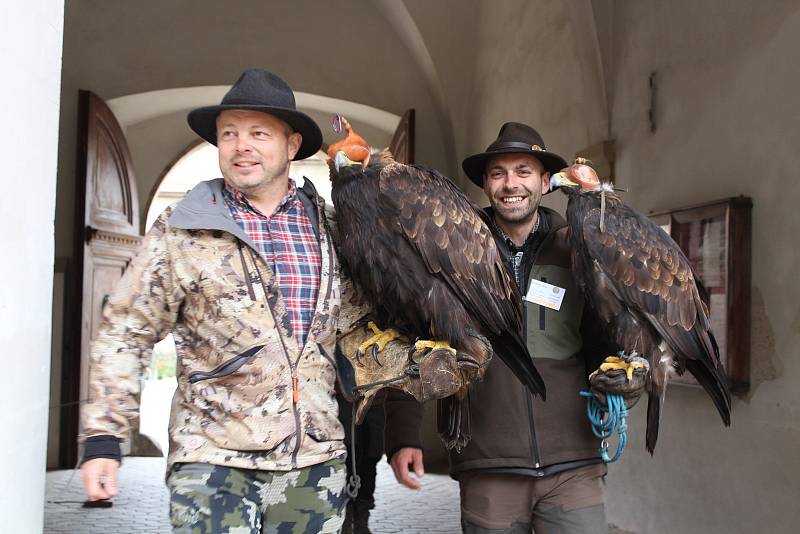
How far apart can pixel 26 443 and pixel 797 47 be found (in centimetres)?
318

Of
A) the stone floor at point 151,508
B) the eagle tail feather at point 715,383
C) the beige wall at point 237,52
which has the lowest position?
the stone floor at point 151,508

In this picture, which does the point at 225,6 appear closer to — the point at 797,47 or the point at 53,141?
the point at 797,47

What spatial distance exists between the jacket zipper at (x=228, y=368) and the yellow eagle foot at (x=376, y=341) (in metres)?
0.36

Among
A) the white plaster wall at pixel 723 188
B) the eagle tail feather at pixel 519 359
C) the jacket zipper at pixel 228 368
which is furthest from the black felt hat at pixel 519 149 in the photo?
the white plaster wall at pixel 723 188

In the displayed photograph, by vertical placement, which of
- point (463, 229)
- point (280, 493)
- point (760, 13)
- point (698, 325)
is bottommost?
point (280, 493)

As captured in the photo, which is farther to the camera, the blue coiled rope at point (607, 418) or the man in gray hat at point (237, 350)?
the blue coiled rope at point (607, 418)

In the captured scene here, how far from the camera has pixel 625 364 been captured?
2318mm

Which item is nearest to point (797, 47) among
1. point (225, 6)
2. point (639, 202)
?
point (639, 202)

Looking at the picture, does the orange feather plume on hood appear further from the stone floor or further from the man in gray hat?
the stone floor

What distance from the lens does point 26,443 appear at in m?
1.87

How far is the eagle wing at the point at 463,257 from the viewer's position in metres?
2.34

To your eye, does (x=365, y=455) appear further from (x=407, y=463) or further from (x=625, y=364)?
(x=625, y=364)

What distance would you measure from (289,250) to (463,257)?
51 cm

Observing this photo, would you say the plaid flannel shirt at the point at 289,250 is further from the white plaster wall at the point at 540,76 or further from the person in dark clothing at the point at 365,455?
the white plaster wall at the point at 540,76
